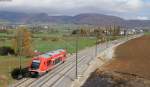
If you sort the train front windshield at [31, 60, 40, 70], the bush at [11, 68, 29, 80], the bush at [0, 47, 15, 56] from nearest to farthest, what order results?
the bush at [11, 68, 29, 80]
the train front windshield at [31, 60, 40, 70]
the bush at [0, 47, 15, 56]

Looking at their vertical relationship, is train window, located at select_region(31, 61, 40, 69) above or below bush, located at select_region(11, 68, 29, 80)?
above

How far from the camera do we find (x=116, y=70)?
265 ft

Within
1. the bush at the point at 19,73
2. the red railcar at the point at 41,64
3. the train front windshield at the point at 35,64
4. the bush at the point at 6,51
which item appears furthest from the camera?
the bush at the point at 6,51

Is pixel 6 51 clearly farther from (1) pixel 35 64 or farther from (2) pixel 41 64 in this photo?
(2) pixel 41 64

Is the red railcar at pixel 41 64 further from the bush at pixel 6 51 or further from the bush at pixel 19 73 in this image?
the bush at pixel 6 51

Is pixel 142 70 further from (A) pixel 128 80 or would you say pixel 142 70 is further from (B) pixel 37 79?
(B) pixel 37 79

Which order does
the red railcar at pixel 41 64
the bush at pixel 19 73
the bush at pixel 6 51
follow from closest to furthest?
the bush at pixel 19 73 → the red railcar at pixel 41 64 → the bush at pixel 6 51

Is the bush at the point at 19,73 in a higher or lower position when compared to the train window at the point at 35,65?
lower

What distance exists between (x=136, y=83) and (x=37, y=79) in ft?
59.9

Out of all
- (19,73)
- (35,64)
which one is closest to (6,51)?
(19,73)

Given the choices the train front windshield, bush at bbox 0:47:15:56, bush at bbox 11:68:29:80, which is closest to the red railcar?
the train front windshield

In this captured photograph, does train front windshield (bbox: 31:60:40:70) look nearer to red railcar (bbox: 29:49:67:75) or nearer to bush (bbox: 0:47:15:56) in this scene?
red railcar (bbox: 29:49:67:75)

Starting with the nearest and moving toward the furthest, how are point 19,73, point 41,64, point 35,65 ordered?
1. point 35,65
2. point 41,64
3. point 19,73

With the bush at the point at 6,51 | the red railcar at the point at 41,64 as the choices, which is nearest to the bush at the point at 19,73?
the red railcar at the point at 41,64
